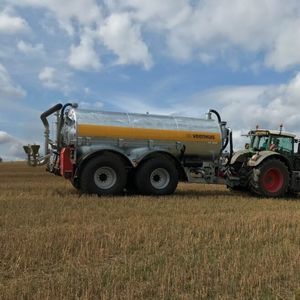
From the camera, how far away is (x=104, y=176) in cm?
1406

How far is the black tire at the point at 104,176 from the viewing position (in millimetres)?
13734

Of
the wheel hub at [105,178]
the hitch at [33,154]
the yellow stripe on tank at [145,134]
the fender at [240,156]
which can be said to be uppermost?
the yellow stripe on tank at [145,134]

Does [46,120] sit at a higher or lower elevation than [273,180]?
higher

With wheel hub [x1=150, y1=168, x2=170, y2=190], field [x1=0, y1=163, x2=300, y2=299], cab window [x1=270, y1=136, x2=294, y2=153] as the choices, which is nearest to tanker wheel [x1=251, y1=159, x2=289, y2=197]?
cab window [x1=270, y1=136, x2=294, y2=153]

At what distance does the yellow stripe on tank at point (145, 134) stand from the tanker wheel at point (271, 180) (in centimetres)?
161

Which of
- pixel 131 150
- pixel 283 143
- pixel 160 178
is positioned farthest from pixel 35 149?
pixel 283 143

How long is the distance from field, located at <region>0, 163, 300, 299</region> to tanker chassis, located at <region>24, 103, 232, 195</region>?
2.74m

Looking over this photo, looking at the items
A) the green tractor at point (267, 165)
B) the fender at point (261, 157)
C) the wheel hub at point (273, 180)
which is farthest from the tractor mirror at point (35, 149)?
the wheel hub at point (273, 180)

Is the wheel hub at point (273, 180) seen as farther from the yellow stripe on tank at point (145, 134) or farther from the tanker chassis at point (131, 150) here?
the yellow stripe on tank at point (145, 134)

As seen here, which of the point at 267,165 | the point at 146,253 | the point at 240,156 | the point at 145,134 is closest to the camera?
the point at 146,253

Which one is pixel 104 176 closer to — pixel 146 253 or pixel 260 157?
pixel 260 157

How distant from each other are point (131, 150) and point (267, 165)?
416 cm

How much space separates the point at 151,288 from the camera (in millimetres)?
5094

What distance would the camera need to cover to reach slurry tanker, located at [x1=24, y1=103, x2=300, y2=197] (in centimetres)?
1385
